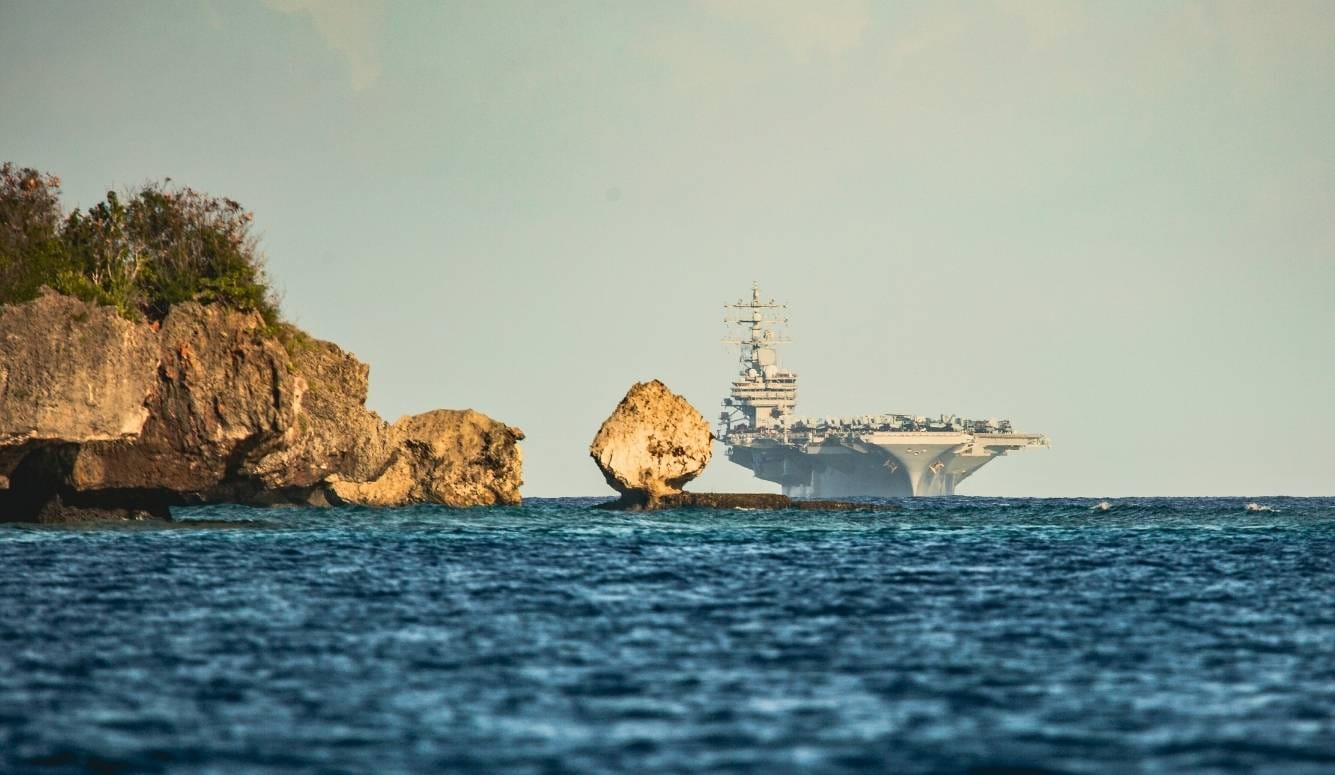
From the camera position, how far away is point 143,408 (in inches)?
2328

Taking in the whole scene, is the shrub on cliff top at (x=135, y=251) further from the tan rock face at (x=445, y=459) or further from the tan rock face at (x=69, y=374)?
the tan rock face at (x=445, y=459)

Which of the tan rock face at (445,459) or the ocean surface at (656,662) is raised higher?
the tan rock face at (445,459)

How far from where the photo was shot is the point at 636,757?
54.6 feet

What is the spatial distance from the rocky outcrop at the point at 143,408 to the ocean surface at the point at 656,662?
328 inches

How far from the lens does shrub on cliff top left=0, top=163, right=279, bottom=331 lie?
64375 mm

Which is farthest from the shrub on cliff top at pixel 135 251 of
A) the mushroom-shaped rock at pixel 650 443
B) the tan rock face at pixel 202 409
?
the mushroom-shaped rock at pixel 650 443

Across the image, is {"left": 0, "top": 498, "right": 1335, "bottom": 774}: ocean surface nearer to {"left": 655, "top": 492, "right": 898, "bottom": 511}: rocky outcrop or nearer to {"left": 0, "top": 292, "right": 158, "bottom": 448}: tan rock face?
{"left": 0, "top": 292, "right": 158, "bottom": 448}: tan rock face

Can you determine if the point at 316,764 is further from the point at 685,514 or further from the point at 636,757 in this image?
the point at 685,514

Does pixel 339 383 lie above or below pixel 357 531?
above

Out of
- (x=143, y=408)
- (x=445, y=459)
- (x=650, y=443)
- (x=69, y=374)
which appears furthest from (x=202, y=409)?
(x=445, y=459)

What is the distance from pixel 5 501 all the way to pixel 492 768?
4998 centimetres

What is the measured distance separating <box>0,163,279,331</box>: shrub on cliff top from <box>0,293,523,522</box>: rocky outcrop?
1814 millimetres

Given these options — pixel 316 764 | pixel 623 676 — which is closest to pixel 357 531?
pixel 623 676

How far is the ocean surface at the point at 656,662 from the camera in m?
17.1
